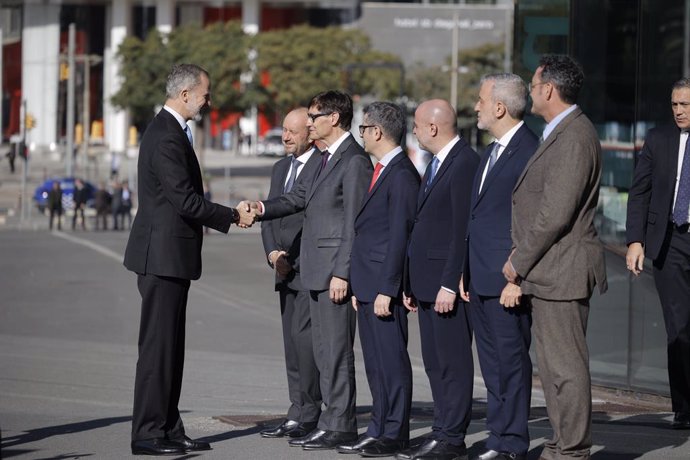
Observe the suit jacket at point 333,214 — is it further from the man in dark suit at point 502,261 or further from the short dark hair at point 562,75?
the short dark hair at point 562,75

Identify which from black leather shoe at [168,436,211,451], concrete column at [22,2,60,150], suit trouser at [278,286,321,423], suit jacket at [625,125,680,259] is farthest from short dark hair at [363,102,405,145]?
concrete column at [22,2,60,150]

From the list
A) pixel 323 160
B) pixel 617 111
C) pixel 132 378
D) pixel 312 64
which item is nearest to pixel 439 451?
pixel 323 160

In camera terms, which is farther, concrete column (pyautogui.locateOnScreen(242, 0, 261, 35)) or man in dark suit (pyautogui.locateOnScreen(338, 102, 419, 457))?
concrete column (pyautogui.locateOnScreen(242, 0, 261, 35))

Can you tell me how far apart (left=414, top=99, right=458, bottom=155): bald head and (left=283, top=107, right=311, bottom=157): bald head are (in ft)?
4.83

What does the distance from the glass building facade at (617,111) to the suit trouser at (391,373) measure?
330cm

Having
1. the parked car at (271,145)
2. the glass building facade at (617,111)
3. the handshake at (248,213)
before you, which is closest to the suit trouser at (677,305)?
the glass building facade at (617,111)

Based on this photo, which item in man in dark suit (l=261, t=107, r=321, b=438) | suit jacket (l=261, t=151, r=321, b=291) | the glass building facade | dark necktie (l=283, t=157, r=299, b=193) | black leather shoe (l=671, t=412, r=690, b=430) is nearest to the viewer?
black leather shoe (l=671, t=412, r=690, b=430)

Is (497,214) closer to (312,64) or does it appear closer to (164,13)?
(312,64)

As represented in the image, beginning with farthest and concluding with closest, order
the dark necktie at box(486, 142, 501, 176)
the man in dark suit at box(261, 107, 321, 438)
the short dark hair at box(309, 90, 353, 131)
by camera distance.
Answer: the man in dark suit at box(261, 107, 321, 438)
the short dark hair at box(309, 90, 353, 131)
the dark necktie at box(486, 142, 501, 176)

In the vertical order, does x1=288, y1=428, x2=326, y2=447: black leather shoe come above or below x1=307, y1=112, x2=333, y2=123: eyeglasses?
below

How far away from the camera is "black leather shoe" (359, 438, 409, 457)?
7586 millimetres

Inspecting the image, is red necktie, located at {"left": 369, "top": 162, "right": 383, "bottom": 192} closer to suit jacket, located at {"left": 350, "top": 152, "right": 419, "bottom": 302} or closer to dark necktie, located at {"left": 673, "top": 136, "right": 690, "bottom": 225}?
suit jacket, located at {"left": 350, "top": 152, "right": 419, "bottom": 302}

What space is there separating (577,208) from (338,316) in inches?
77.3

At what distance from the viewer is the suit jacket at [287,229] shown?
861 centimetres
